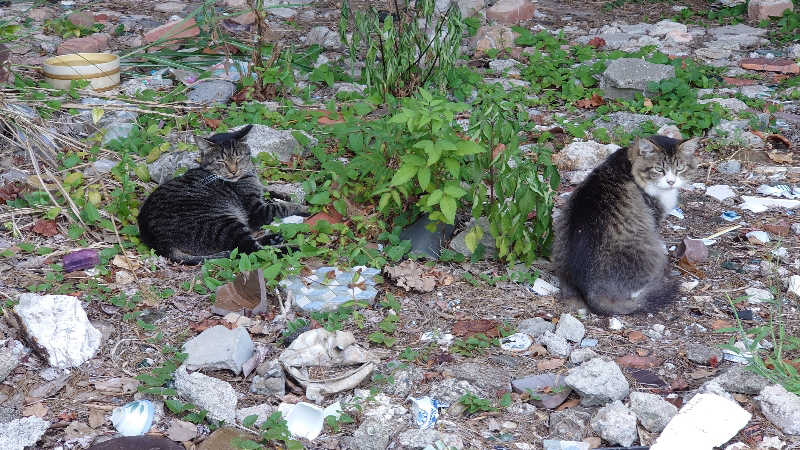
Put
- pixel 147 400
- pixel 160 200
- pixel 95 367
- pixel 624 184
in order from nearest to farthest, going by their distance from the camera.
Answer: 1. pixel 147 400
2. pixel 95 367
3. pixel 624 184
4. pixel 160 200

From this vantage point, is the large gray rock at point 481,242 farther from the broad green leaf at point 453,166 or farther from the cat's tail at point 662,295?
the cat's tail at point 662,295

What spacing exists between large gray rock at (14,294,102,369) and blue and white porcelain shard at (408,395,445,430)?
58.0 inches

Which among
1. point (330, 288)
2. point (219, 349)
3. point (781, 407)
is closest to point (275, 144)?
point (330, 288)

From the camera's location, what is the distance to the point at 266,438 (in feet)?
9.87

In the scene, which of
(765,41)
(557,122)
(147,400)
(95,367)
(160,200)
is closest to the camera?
(147,400)

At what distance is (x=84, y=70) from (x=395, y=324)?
12.9ft

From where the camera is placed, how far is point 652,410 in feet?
10.2

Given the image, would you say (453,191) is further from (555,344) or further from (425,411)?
(425,411)

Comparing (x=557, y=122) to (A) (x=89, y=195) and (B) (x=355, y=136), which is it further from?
(A) (x=89, y=195)

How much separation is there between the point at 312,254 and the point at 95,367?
1.27 metres

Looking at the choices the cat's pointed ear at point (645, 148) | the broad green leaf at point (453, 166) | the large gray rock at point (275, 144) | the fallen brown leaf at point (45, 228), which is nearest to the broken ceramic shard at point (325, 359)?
the broad green leaf at point (453, 166)

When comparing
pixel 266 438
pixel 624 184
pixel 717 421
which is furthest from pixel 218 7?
pixel 717 421

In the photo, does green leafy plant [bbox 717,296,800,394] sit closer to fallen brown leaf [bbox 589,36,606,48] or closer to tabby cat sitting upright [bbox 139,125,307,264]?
tabby cat sitting upright [bbox 139,125,307,264]

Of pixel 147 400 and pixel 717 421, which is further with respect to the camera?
pixel 147 400
